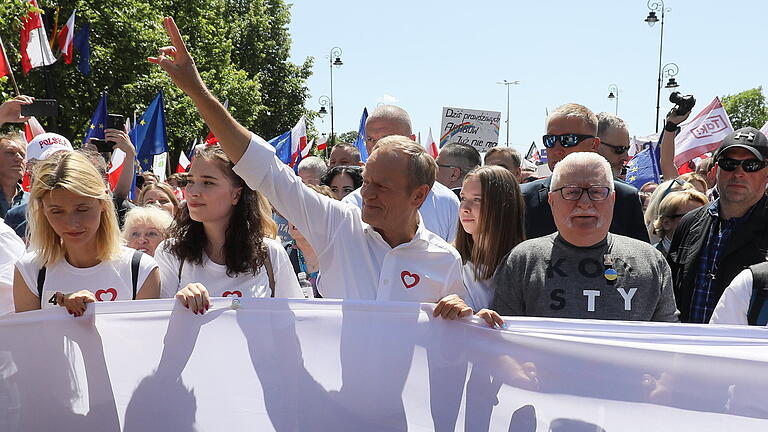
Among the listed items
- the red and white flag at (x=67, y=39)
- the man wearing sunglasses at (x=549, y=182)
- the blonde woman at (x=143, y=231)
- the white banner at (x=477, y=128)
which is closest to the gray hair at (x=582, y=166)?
the man wearing sunglasses at (x=549, y=182)

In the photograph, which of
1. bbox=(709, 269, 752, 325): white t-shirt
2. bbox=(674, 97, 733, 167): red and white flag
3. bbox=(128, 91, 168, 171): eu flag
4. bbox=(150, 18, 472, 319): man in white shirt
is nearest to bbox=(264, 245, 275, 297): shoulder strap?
bbox=(150, 18, 472, 319): man in white shirt

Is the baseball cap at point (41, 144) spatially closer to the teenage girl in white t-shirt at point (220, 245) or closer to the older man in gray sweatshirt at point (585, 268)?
the teenage girl in white t-shirt at point (220, 245)

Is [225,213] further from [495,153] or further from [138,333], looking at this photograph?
[495,153]

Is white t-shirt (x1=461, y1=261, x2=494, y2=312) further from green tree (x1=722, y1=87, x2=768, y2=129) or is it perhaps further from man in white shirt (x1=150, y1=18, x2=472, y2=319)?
green tree (x1=722, y1=87, x2=768, y2=129)

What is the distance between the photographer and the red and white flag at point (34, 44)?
1365 centimetres

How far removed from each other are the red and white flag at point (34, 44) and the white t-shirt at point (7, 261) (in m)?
11.2

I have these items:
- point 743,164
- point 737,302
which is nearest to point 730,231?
point 743,164

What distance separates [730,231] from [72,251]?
310 cm

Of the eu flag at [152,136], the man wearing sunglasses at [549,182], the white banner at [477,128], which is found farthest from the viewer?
the eu flag at [152,136]

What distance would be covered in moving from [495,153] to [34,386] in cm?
466

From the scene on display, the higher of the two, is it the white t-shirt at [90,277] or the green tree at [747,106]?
the green tree at [747,106]

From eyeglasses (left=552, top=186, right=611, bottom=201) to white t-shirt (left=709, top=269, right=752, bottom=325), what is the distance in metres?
0.59

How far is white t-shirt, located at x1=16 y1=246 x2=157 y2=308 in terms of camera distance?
3123 millimetres

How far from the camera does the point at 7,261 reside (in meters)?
3.48
